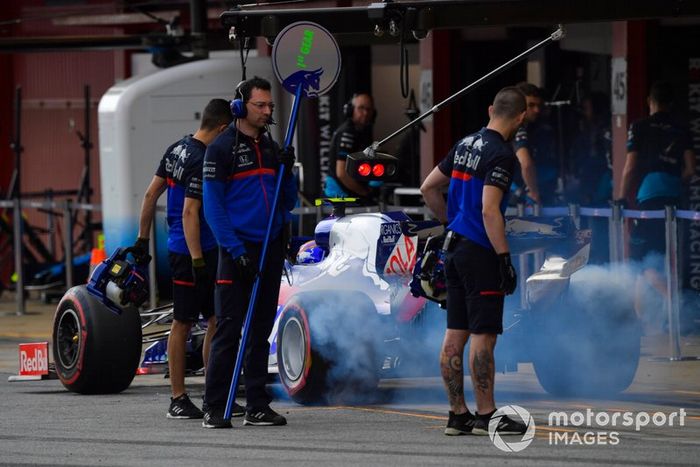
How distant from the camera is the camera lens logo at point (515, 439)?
352 inches

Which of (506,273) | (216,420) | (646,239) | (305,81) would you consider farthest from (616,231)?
(216,420)

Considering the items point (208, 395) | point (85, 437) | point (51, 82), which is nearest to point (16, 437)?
point (85, 437)

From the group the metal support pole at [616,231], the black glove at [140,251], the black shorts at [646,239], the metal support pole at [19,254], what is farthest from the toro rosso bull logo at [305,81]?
the metal support pole at [19,254]

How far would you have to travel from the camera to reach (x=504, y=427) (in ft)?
30.5

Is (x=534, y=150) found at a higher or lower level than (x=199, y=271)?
higher

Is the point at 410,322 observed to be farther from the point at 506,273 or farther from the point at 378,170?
the point at 506,273

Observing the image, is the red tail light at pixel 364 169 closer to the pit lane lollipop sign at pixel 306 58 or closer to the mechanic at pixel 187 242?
the pit lane lollipop sign at pixel 306 58

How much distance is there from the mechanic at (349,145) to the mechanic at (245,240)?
6.03 m

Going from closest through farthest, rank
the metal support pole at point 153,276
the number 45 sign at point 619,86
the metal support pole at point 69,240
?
the number 45 sign at point 619,86
the metal support pole at point 153,276
the metal support pole at point 69,240

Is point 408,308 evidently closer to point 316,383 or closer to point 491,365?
point 316,383

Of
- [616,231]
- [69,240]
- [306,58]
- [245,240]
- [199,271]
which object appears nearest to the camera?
[245,240]

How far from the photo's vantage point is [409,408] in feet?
35.9

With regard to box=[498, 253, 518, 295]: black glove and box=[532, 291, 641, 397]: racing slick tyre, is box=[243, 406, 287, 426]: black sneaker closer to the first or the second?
box=[498, 253, 518, 295]: black glove

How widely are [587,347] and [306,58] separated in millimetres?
2564
